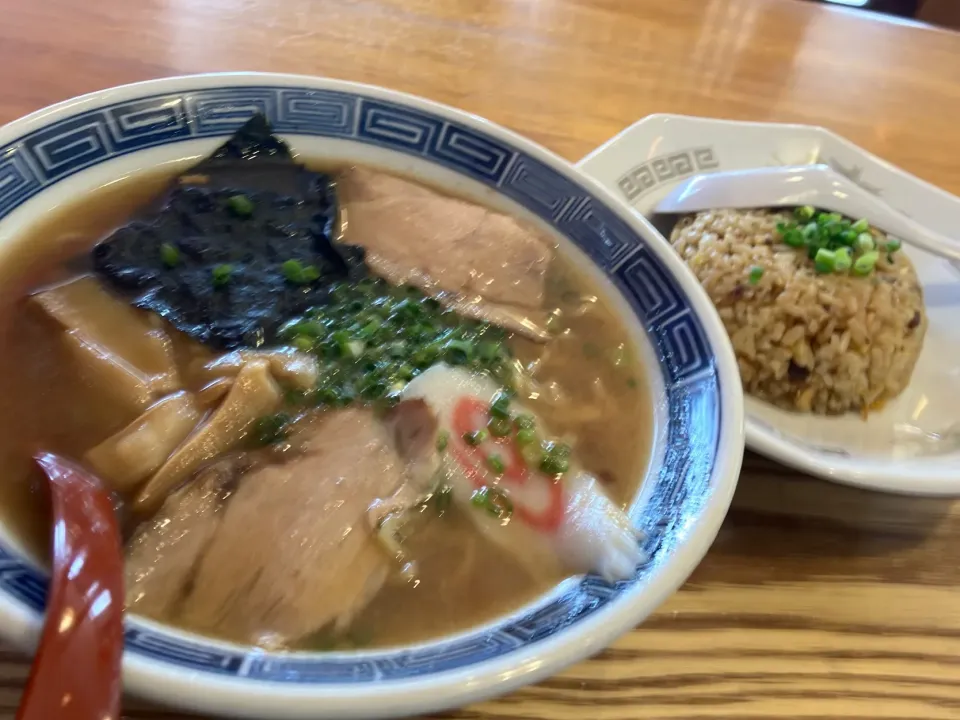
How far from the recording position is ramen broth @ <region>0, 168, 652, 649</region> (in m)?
1.05

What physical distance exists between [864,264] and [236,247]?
1413 mm

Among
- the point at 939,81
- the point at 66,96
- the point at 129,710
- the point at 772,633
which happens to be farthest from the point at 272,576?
the point at 939,81

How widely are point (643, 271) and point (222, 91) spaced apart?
916 mm

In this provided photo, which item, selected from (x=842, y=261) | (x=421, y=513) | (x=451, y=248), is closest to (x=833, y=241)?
(x=842, y=261)

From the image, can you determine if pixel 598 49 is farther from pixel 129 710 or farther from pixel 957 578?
pixel 129 710

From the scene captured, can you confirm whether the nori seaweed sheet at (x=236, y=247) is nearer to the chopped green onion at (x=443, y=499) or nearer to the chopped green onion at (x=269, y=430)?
the chopped green onion at (x=269, y=430)

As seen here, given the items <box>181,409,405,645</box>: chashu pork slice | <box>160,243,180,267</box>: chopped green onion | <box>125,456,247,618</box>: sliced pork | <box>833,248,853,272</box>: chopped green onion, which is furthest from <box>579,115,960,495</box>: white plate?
<box>160,243,180,267</box>: chopped green onion

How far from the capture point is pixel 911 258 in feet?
6.95

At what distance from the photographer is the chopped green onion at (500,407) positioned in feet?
4.19

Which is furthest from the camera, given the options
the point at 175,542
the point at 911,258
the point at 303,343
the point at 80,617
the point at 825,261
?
the point at 911,258

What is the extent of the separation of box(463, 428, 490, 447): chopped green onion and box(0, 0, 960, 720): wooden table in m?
0.37

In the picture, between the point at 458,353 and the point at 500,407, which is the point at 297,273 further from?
the point at 500,407

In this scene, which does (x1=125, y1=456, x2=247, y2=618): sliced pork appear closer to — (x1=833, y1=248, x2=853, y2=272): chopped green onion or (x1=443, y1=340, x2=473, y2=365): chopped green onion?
(x1=443, y1=340, x2=473, y2=365): chopped green onion

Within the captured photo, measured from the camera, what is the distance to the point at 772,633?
128 centimetres
